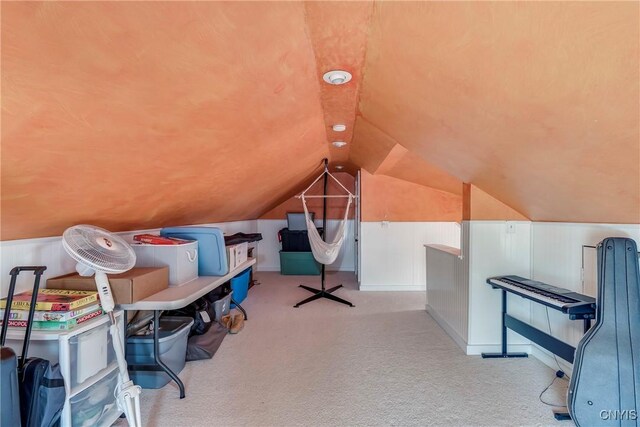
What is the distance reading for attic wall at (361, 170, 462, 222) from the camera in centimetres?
443

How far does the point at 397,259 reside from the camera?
14.8 feet

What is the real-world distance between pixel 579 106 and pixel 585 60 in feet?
0.74

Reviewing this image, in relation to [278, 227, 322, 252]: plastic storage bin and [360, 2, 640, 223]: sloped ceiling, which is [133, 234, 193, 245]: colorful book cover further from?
[278, 227, 322, 252]: plastic storage bin

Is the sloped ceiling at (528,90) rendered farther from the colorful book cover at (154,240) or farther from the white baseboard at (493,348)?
the colorful book cover at (154,240)

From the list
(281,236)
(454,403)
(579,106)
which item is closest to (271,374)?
(454,403)

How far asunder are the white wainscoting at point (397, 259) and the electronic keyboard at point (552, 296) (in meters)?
2.03

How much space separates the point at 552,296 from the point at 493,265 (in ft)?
2.09

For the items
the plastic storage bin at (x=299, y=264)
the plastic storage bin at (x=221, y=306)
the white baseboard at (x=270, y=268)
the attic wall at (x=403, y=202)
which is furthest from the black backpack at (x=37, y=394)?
the white baseboard at (x=270, y=268)

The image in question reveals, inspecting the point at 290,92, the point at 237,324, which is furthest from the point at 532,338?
the point at 237,324

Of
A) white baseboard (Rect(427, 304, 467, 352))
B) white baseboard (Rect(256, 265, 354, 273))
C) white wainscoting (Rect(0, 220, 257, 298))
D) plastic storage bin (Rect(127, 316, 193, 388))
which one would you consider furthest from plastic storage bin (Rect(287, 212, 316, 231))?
white wainscoting (Rect(0, 220, 257, 298))

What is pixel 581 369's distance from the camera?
Result: 1.53 m

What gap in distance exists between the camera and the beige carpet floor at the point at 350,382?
1.71 meters

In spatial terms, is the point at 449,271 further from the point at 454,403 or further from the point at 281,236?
the point at 281,236

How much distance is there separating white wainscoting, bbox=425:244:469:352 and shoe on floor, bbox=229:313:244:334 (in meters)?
1.98
